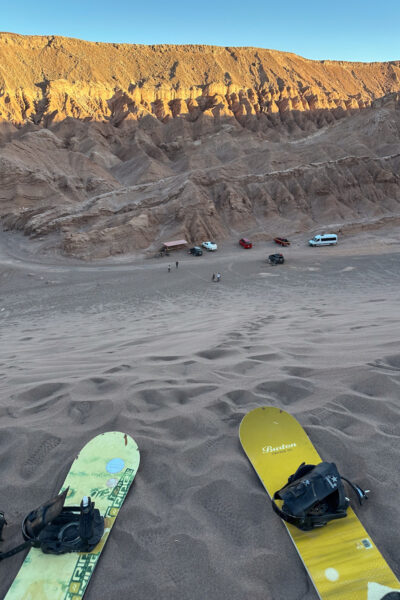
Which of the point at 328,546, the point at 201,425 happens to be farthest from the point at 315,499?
the point at 201,425

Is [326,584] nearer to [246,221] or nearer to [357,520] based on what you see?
[357,520]

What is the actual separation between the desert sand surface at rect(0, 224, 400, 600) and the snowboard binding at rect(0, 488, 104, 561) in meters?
0.14

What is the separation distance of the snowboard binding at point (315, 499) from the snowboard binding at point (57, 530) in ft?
4.65

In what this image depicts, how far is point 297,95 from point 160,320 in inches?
2872

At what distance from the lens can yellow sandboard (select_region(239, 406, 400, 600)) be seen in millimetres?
2164

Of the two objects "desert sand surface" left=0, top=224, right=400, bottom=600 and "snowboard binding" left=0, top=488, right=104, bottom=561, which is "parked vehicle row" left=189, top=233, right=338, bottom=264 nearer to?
"desert sand surface" left=0, top=224, right=400, bottom=600

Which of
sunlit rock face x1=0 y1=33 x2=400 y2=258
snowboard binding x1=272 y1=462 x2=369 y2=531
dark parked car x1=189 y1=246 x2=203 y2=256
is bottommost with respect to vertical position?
snowboard binding x1=272 y1=462 x2=369 y2=531

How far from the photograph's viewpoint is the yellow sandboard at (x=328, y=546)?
85.2 inches

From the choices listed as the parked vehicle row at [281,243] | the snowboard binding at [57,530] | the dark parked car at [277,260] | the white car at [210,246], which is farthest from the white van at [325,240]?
the snowboard binding at [57,530]

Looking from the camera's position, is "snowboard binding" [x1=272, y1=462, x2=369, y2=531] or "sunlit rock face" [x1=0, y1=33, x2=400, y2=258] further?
"sunlit rock face" [x1=0, y1=33, x2=400, y2=258]

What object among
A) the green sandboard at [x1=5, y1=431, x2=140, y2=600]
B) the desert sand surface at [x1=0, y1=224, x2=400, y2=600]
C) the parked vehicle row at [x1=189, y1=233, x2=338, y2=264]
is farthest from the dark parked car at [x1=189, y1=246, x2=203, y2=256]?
the green sandboard at [x1=5, y1=431, x2=140, y2=600]

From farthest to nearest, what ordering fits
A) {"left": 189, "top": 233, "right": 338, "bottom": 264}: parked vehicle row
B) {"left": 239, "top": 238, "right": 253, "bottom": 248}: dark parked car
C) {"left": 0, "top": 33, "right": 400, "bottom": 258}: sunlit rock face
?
{"left": 0, "top": 33, "right": 400, "bottom": 258}: sunlit rock face
{"left": 239, "top": 238, "right": 253, "bottom": 248}: dark parked car
{"left": 189, "top": 233, "right": 338, "bottom": 264}: parked vehicle row

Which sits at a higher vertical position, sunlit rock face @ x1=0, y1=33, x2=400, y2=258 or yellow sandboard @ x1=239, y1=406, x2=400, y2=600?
sunlit rock face @ x1=0, y1=33, x2=400, y2=258

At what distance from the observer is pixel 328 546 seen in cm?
245
